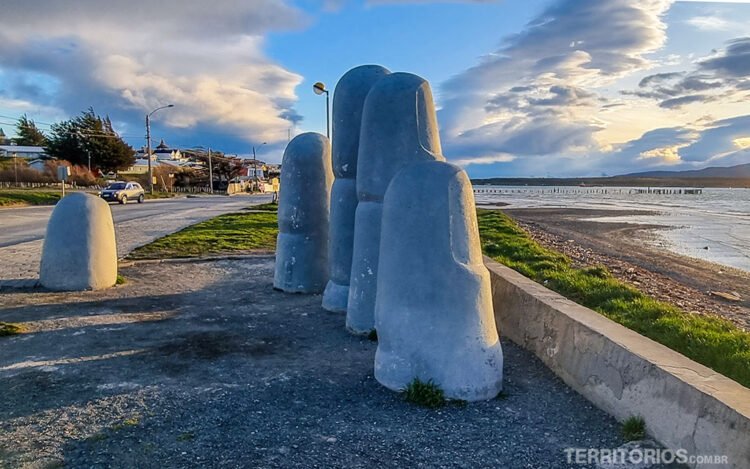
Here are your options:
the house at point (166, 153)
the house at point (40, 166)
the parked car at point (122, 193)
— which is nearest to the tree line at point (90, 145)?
the house at point (40, 166)

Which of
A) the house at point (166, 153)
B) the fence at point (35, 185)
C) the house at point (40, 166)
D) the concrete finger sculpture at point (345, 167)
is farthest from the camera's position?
the house at point (166, 153)

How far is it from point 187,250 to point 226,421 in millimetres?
10505

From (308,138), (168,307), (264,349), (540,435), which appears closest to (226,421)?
(264,349)

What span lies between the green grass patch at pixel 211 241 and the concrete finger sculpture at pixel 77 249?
3326 mm

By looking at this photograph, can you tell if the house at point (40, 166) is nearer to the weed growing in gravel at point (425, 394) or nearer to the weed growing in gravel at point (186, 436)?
the weed growing in gravel at point (186, 436)

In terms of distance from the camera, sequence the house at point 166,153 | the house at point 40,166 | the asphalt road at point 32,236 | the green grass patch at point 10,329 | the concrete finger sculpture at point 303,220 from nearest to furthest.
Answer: the green grass patch at point 10,329
the concrete finger sculpture at point 303,220
the asphalt road at point 32,236
the house at point 40,166
the house at point 166,153

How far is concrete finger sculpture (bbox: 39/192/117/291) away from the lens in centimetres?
904

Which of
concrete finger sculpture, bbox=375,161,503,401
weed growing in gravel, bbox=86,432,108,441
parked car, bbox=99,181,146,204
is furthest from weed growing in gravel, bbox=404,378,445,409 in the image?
parked car, bbox=99,181,146,204

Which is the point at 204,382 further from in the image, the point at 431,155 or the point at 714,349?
the point at 714,349

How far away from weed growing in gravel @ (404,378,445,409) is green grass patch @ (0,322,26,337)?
195 inches

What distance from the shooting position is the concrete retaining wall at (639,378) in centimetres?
314

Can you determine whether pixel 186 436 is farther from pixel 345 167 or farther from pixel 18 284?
pixel 18 284

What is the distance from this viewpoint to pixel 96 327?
22.5 ft

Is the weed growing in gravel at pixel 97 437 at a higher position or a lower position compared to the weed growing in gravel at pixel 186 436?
higher
